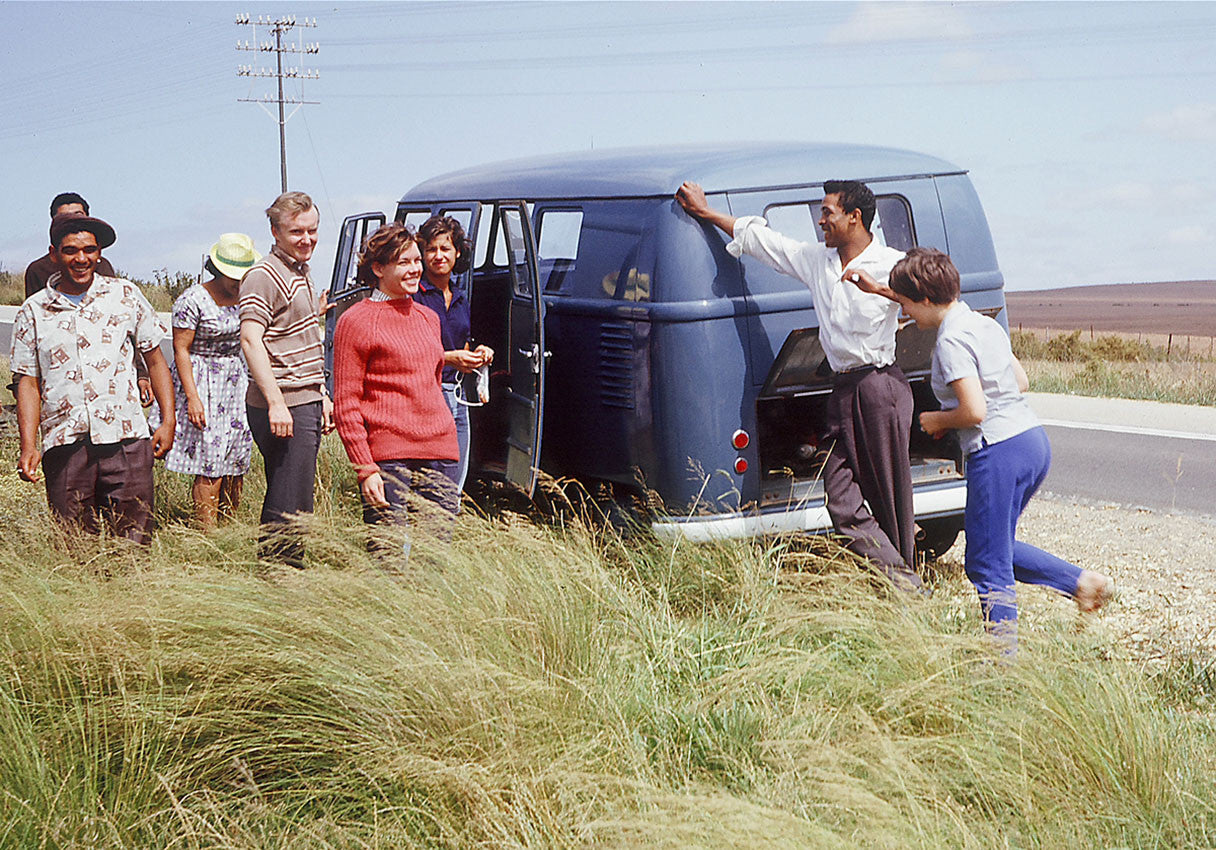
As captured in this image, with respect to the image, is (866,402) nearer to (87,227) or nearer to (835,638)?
(835,638)

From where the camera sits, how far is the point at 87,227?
544 centimetres

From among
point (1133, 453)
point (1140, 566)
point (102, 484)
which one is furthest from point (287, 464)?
point (1133, 453)

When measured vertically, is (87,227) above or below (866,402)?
above

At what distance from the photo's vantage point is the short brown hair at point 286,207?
219 inches

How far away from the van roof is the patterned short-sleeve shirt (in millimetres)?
2368

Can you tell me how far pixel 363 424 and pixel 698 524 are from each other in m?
1.58

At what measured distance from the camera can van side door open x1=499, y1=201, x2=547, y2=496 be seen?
595 centimetres

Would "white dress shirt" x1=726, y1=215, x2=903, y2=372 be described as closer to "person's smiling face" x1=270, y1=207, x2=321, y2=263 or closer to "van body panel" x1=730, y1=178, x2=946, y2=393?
"van body panel" x1=730, y1=178, x2=946, y2=393

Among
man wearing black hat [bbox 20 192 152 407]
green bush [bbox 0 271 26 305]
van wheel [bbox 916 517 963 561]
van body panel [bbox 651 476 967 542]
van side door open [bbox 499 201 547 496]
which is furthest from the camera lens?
green bush [bbox 0 271 26 305]

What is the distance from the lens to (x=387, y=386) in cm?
531

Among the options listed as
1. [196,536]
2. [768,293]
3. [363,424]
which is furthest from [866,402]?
[196,536]

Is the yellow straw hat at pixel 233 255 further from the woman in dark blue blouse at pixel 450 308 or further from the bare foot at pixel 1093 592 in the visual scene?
the bare foot at pixel 1093 592

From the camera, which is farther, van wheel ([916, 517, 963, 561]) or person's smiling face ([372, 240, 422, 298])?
van wheel ([916, 517, 963, 561])

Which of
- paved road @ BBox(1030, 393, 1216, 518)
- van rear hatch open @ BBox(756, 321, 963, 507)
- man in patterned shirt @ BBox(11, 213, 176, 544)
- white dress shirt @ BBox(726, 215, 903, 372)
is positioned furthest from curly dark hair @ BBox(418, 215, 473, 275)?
paved road @ BBox(1030, 393, 1216, 518)
